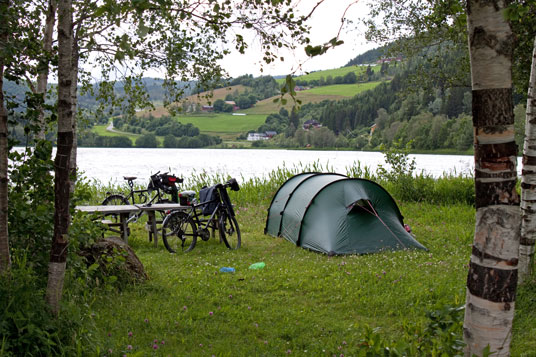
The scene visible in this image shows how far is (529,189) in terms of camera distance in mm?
5172

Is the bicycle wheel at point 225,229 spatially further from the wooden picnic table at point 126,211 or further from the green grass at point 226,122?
the green grass at point 226,122

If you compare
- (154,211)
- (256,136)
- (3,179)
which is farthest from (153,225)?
(256,136)

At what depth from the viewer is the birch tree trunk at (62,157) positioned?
10.8 feet

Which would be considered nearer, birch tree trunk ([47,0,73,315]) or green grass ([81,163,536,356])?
birch tree trunk ([47,0,73,315])

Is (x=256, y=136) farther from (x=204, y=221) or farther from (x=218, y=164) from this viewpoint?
(x=204, y=221)

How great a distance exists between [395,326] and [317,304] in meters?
1.04

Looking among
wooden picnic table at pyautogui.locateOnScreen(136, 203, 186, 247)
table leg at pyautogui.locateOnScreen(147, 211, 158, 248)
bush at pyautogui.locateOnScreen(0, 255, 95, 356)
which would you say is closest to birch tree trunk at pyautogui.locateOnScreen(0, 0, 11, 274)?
bush at pyautogui.locateOnScreen(0, 255, 95, 356)

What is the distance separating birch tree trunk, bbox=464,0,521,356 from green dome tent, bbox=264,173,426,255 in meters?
5.40

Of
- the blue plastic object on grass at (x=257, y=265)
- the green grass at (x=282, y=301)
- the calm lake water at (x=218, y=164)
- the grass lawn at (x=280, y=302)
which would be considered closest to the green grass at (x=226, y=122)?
the calm lake water at (x=218, y=164)

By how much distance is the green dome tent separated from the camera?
8.25 m

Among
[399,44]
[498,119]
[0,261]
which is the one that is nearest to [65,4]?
[0,261]

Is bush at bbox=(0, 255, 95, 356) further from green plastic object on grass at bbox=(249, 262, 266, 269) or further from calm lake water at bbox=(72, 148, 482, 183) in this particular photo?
calm lake water at bbox=(72, 148, 482, 183)

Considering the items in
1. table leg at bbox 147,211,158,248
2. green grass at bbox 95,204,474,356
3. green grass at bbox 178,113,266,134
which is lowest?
green grass at bbox 95,204,474,356

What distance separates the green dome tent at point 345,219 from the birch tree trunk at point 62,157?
209 inches
